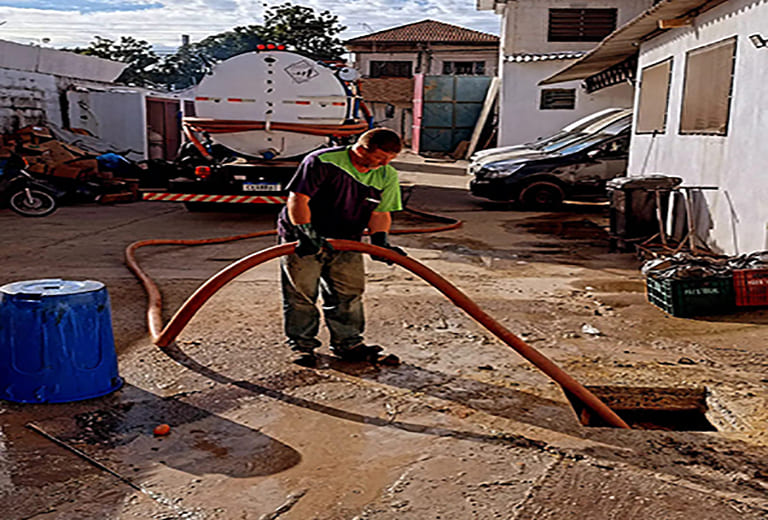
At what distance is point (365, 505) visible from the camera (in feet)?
10.4

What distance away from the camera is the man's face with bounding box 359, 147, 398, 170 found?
4598 mm

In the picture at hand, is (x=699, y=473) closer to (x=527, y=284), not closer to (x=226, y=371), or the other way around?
(x=226, y=371)

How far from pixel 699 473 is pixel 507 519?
1.04 metres

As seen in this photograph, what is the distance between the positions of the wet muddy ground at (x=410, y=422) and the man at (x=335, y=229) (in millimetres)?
222

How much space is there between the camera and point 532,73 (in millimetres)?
21562

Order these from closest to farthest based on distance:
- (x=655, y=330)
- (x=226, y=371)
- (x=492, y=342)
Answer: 1. (x=226, y=371)
2. (x=492, y=342)
3. (x=655, y=330)

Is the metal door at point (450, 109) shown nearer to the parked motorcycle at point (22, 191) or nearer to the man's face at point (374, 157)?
the parked motorcycle at point (22, 191)

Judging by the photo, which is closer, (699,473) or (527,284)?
(699,473)

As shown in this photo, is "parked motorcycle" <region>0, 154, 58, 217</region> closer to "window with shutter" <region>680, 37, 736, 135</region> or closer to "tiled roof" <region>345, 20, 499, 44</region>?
"window with shutter" <region>680, 37, 736, 135</region>

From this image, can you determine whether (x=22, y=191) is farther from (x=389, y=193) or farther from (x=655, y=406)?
(x=655, y=406)

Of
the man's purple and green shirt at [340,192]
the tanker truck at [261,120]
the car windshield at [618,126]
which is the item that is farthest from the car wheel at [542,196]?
the man's purple and green shirt at [340,192]

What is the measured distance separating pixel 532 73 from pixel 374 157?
1810cm

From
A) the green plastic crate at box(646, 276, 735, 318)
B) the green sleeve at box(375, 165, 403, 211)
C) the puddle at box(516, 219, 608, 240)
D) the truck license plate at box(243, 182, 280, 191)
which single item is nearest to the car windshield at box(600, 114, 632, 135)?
the puddle at box(516, 219, 608, 240)

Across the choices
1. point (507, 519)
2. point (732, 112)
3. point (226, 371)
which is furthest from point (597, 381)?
point (732, 112)
